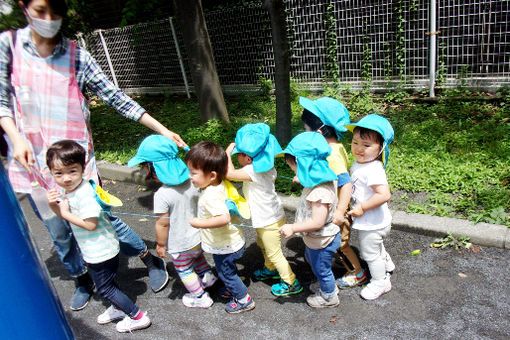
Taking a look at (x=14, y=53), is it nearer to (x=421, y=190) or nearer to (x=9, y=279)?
(x=9, y=279)

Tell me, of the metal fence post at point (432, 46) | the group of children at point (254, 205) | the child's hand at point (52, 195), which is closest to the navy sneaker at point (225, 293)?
the group of children at point (254, 205)

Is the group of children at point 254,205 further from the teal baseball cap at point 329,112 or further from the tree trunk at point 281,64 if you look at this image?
the tree trunk at point 281,64

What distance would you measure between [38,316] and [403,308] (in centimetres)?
238

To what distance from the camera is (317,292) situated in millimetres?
2943

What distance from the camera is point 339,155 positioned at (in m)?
2.75

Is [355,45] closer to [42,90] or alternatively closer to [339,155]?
[339,155]

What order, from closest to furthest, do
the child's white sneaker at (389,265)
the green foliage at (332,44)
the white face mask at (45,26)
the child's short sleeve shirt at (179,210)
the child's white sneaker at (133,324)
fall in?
the white face mask at (45,26) < the child's short sleeve shirt at (179,210) < the child's white sneaker at (133,324) < the child's white sneaker at (389,265) < the green foliage at (332,44)

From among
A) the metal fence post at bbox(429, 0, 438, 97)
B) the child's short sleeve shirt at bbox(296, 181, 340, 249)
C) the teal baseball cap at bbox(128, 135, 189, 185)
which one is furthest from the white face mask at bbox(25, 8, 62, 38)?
the metal fence post at bbox(429, 0, 438, 97)

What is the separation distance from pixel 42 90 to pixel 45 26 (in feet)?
1.38

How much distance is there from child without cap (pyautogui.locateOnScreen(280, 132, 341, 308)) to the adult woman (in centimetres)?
98

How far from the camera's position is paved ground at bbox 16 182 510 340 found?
102 inches

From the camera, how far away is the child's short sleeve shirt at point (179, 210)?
9.23 feet

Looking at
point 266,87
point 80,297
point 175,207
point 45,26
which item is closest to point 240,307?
point 175,207

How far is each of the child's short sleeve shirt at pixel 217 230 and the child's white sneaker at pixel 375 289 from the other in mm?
994
